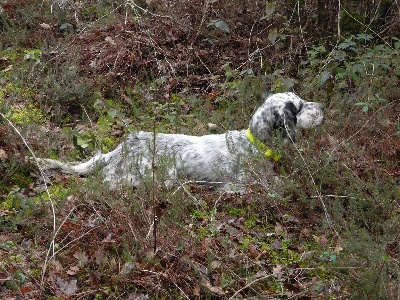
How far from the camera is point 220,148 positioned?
6281 mm

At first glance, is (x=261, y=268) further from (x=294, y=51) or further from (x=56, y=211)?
(x=294, y=51)

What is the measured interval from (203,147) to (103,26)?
13.7 ft

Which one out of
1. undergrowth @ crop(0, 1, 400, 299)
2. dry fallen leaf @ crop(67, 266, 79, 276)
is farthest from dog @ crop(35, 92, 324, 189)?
dry fallen leaf @ crop(67, 266, 79, 276)

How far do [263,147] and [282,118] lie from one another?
1.26ft

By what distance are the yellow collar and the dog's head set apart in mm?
55

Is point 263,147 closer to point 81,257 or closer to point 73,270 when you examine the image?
point 81,257

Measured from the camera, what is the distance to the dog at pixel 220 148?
598 centimetres

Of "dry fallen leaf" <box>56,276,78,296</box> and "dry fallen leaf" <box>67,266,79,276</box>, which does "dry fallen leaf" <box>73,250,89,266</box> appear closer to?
"dry fallen leaf" <box>67,266,79,276</box>

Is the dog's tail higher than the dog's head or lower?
lower

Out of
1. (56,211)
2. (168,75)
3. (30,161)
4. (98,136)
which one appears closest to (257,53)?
(168,75)

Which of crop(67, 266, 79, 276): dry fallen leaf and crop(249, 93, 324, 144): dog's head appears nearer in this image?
crop(67, 266, 79, 276): dry fallen leaf

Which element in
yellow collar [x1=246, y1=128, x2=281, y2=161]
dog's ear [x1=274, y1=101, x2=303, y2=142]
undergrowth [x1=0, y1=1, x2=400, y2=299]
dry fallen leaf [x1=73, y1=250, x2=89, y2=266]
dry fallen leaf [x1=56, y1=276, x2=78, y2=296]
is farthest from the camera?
dog's ear [x1=274, y1=101, x2=303, y2=142]

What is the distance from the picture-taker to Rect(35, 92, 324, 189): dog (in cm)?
598

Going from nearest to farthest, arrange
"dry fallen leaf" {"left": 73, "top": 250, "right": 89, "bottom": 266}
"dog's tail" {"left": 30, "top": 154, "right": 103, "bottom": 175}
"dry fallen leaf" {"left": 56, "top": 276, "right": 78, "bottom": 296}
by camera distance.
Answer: "dry fallen leaf" {"left": 56, "top": 276, "right": 78, "bottom": 296} → "dry fallen leaf" {"left": 73, "top": 250, "right": 89, "bottom": 266} → "dog's tail" {"left": 30, "top": 154, "right": 103, "bottom": 175}
